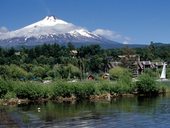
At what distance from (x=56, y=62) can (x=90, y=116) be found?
3295 inches

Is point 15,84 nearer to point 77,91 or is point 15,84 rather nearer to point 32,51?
point 77,91

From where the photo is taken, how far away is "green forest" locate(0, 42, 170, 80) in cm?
10994

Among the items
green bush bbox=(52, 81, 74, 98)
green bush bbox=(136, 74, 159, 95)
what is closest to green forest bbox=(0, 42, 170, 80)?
green bush bbox=(52, 81, 74, 98)

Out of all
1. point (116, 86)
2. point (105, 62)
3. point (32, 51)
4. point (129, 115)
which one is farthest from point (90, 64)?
point (129, 115)

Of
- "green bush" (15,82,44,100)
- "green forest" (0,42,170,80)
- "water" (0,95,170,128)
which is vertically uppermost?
"green forest" (0,42,170,80)

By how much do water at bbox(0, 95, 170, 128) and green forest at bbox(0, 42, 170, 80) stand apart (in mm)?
35138

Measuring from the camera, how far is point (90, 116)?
4947 centimetres

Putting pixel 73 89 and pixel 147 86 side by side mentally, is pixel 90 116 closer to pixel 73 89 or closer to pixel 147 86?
pixel 73 89

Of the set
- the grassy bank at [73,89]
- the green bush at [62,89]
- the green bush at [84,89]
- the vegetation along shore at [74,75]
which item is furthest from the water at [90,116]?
the green bush at [84,89]

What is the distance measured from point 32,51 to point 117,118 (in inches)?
→ 3792

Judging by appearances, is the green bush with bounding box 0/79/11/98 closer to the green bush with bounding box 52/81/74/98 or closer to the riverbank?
the riverbank

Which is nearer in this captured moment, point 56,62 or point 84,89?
point 84,89

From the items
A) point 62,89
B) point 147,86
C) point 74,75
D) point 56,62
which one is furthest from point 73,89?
point 56,62

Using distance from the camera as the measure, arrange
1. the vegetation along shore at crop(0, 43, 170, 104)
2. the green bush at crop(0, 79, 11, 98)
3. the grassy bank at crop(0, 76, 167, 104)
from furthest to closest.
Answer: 1. the vegetation along shore at crop(0, 43, 170, 104)
2. the grassy bank at crop(0, 76, 167, 104)
3. the green bush at crop(0, 79, 11, 98)
